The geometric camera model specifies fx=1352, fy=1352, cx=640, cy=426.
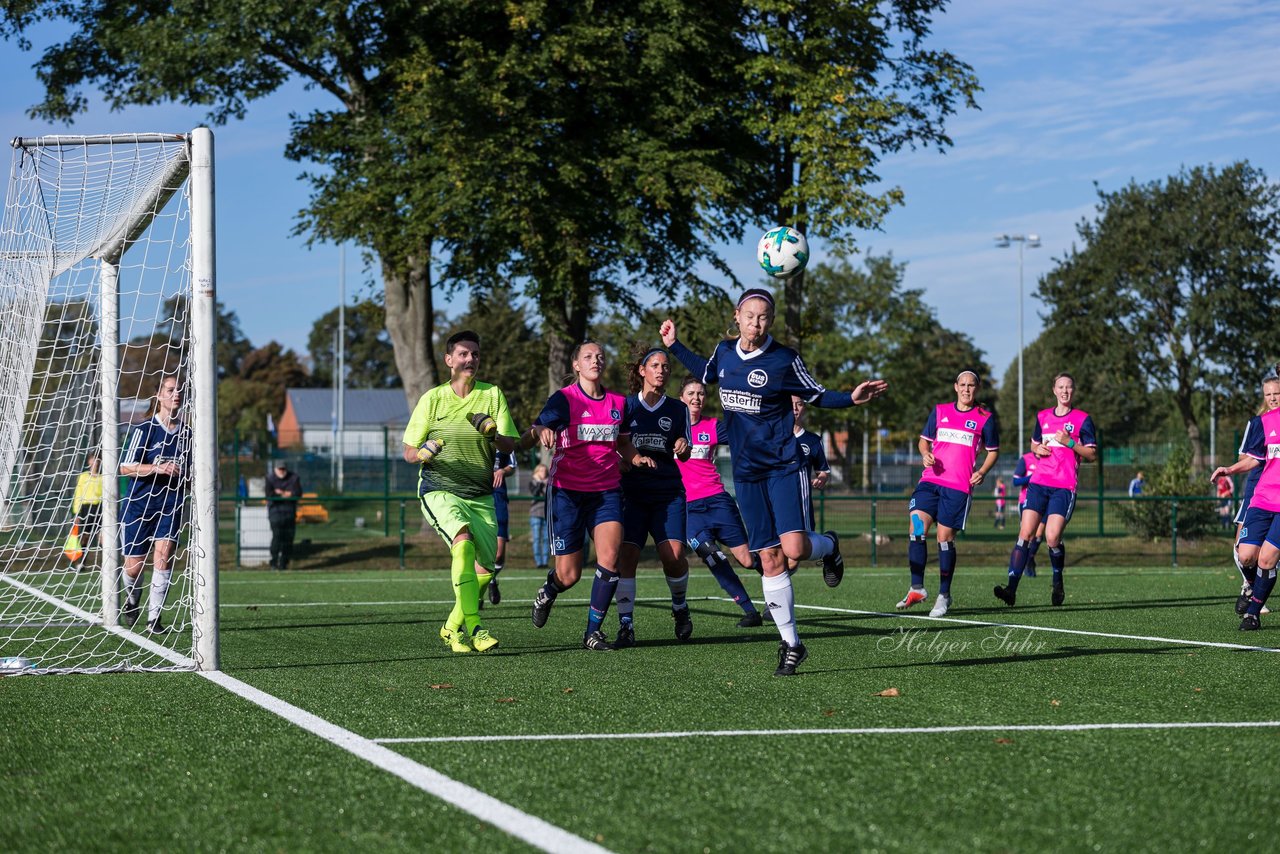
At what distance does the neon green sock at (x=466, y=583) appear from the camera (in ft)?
29.6

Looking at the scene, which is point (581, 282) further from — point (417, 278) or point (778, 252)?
point (778, 252)

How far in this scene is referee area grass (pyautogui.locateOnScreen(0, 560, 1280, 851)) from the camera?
4.10 metres

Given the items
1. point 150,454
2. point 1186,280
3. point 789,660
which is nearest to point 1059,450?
point 789,660

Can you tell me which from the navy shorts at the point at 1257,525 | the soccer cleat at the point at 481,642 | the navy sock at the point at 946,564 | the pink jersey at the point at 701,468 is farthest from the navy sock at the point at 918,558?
the soccer cleat at the point at 481,642

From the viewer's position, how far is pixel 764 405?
26.1ft

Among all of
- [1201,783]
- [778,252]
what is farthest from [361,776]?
[778,252]

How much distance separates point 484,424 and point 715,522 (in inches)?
128

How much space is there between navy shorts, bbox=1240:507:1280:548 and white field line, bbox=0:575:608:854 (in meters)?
8.08

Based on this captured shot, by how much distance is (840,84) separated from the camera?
2445 cm

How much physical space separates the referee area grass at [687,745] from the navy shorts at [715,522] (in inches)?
43.3

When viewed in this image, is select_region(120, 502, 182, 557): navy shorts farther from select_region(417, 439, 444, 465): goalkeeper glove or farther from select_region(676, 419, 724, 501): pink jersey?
select_region(676, 419, 724, 501): pink jersey

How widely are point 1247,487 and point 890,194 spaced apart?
12393mm

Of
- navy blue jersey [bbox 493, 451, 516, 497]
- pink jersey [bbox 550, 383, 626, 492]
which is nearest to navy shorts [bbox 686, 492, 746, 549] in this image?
navy blue jersey [bbox 493, 451, 516, 497]

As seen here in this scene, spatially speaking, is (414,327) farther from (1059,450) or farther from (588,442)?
(588,442)
